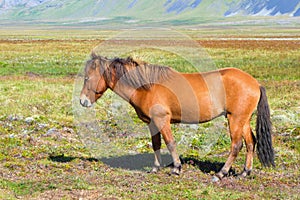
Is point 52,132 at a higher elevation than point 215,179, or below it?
below

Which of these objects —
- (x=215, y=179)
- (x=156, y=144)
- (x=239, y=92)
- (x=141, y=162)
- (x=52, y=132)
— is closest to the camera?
(x=215, y=179)

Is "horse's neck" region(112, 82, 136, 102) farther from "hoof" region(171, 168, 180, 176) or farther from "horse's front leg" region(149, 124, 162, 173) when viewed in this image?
"hoof" region(171, 168, 180, 176)

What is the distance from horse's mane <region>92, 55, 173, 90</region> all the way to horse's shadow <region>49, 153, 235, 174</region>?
207 cm

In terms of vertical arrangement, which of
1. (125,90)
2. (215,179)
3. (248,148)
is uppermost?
(125,90)

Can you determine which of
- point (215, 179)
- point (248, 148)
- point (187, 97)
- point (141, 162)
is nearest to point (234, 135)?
point (248, 148)

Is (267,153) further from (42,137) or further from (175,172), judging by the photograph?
(42,137)

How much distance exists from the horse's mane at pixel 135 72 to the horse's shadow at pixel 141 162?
2072 millimetres

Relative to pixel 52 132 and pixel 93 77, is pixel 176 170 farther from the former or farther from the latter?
pixel 52 132

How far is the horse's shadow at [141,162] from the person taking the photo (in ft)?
34.7

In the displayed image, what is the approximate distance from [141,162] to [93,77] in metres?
2.55

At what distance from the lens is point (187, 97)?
9.74 m

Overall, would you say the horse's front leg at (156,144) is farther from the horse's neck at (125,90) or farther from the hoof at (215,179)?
the hoof at (215,179)

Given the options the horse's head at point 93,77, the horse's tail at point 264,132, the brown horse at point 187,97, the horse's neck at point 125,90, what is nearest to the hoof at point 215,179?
the brown horse at point 187,97

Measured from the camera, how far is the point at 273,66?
3472cm
